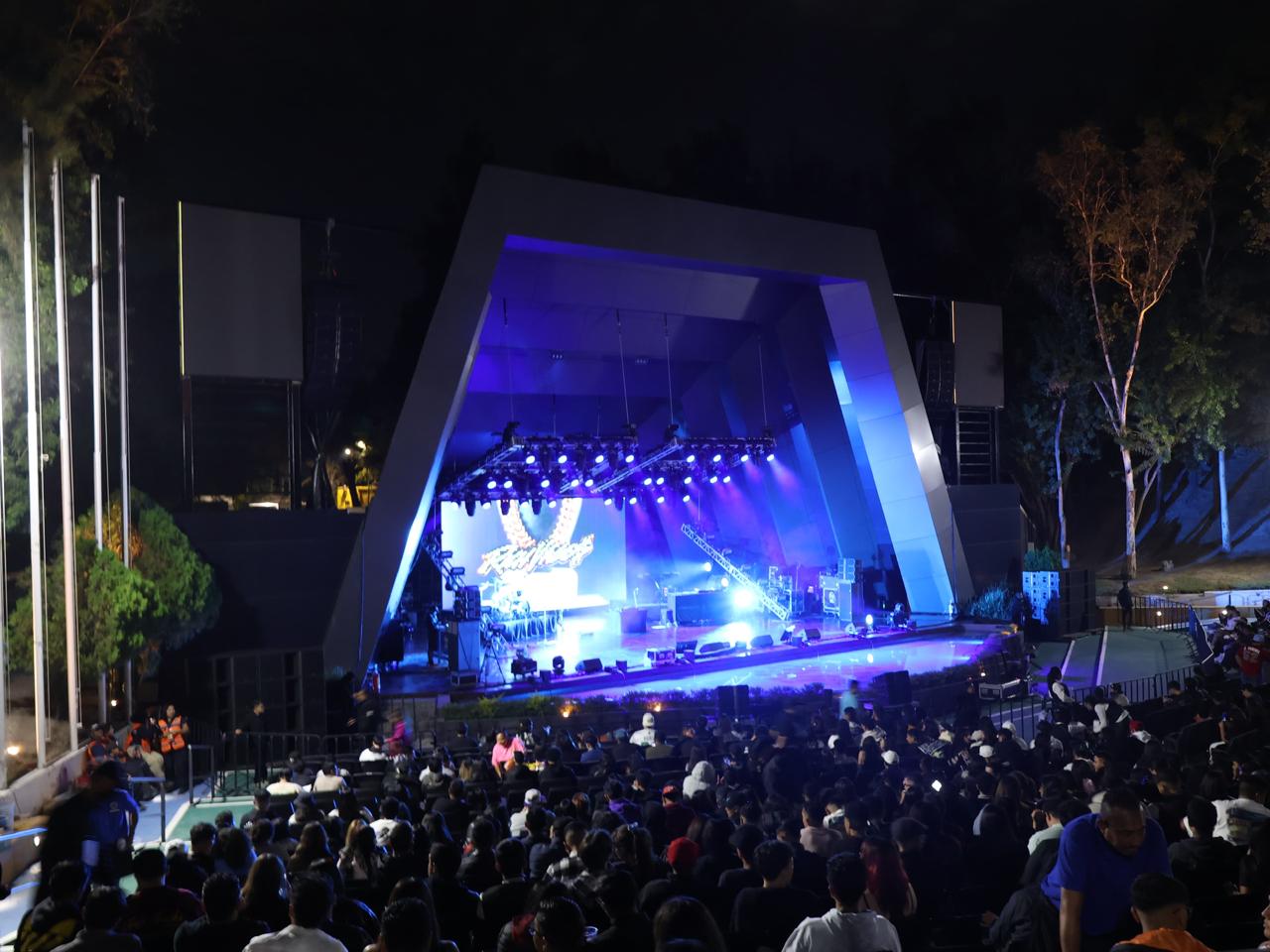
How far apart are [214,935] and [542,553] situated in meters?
22.2

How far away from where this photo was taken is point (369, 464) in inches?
Result: 702

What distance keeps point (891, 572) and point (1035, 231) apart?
15.5m

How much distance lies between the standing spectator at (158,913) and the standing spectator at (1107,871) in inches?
144

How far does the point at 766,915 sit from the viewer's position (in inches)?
171

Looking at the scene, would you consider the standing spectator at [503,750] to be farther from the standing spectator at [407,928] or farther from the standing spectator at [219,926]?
the standing spectator at [407,928]

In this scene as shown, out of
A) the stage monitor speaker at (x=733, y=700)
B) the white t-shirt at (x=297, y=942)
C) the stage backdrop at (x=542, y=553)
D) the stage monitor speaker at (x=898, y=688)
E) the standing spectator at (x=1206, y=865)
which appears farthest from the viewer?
the stage backdrop at (x=542, y=553)

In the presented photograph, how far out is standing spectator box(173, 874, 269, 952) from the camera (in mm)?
3951

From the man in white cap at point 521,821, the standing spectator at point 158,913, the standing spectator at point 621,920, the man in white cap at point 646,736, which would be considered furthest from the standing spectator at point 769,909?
the man in white cap at point 646,736

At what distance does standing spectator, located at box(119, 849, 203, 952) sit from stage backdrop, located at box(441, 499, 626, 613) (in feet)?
64.9

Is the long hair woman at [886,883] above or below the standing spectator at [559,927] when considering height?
below

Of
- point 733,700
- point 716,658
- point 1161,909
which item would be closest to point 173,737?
point 733,700

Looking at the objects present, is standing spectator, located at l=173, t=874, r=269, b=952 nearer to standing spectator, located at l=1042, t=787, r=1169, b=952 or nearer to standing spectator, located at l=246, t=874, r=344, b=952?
standing spectator, located at l=246, t=874, r=344, b=952

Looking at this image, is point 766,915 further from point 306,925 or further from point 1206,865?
point 1206,865

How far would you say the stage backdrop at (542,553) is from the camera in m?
24.9
